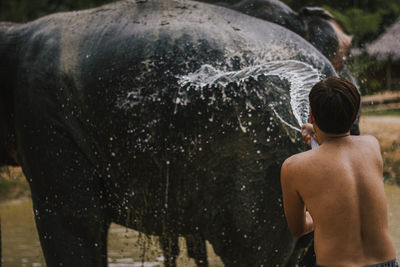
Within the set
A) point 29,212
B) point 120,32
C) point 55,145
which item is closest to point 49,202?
point 55,145

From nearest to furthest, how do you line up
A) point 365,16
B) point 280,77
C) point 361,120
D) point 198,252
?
point 280,77, point 198,252, point 361,120, point 365,16

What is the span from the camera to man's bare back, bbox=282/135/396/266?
1.46 metres

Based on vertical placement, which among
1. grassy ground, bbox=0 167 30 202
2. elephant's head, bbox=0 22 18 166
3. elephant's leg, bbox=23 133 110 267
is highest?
elephant's head, bbox=0 22 18 166

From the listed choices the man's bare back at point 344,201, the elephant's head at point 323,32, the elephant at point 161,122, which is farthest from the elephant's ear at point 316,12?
the man's bare back at point 344,201

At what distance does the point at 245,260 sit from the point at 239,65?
33.3 inches

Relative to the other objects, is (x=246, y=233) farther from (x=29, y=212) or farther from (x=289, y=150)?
(x=29, y=212)

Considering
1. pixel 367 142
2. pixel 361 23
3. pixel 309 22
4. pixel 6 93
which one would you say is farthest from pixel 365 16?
pixel 367 142

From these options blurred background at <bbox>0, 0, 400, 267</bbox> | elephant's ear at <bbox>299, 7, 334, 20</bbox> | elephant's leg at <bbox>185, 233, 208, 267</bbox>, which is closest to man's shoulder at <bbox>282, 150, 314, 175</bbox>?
elephant's ear at <bbox>299, 7, 334, 20</bbox>

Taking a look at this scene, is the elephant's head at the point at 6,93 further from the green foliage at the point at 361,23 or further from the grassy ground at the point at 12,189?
the green foliage at the point at 361,23

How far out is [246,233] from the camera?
2.40 m

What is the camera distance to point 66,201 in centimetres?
263

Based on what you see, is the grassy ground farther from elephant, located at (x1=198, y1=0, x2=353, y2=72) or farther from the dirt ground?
elephant, located at (x1=198, y1=0, x2=353, y2=72)

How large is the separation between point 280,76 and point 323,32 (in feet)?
2.01

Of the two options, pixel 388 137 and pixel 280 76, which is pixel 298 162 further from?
pixel 388 137
